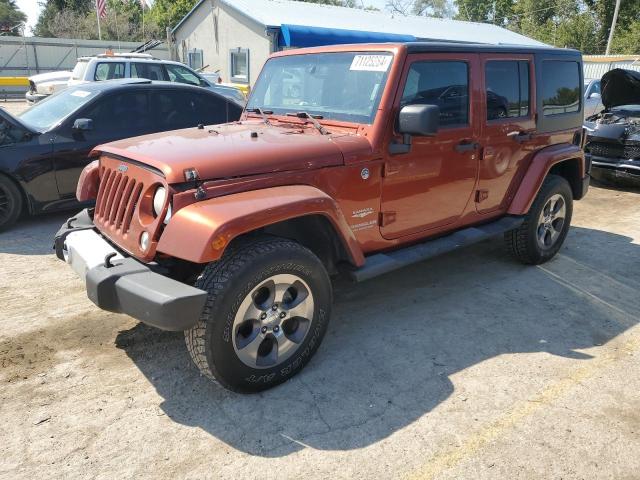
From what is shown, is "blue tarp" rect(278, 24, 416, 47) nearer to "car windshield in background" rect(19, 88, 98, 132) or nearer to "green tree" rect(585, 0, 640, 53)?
"car windshield in background" rect(19, 88, 98, 132)

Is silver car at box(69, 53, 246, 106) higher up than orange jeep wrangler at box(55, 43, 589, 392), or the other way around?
silver car at box(69, 53, 246, 106)

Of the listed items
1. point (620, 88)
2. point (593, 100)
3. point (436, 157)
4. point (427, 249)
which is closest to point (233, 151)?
point (436, 157)

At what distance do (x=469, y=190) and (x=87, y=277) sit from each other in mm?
2946

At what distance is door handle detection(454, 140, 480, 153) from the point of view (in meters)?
4.09

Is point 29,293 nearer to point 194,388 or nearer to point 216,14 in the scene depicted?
point 194,388

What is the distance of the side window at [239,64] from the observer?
21875 mm

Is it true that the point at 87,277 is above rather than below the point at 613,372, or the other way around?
above

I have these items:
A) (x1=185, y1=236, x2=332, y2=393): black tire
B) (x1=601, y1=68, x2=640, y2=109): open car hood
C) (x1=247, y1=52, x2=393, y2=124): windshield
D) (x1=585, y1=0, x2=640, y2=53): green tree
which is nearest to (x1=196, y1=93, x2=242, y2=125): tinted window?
(x1=247, y1=52, x2=393, y2=124): windshield

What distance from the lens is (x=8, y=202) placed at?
5.84 metres

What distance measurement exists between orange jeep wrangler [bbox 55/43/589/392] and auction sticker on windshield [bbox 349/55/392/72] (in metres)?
0.01

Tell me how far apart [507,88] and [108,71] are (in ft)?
36.1

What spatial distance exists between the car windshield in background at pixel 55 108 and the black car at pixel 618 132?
753cm

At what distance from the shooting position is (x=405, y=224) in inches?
154

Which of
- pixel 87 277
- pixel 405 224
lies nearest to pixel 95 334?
pixel 87 277
